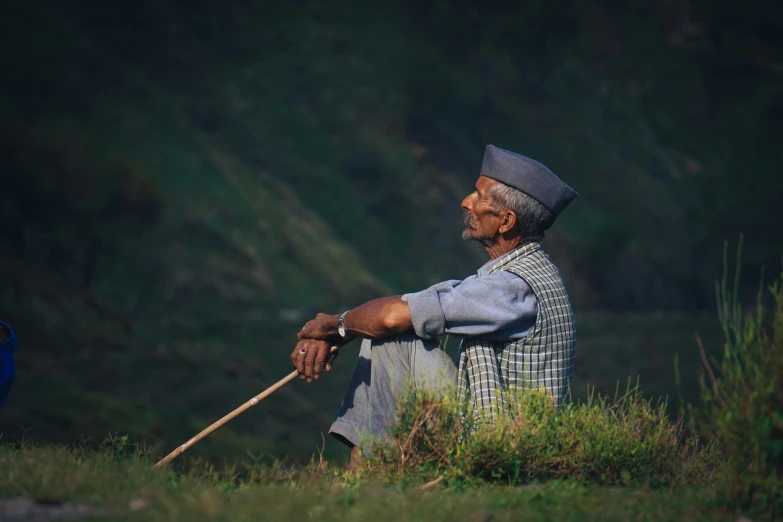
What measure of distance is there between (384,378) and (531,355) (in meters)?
0.54

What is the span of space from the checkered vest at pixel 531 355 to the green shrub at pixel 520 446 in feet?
0.48

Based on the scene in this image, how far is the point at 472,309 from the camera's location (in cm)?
353

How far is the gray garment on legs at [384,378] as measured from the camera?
362cm

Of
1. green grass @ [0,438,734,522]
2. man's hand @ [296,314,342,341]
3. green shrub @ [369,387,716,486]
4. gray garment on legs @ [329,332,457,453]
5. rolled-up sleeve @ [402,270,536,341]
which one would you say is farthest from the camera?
man's hand @ [296,314,342,341]

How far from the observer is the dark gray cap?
3.85 m

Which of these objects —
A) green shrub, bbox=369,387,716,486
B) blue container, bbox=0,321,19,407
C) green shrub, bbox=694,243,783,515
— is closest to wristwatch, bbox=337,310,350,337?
green shrub, bbox=369,387,716,486

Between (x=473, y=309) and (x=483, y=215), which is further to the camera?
(x=483, y=215)

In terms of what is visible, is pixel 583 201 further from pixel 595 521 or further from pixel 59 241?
pixel 595 521

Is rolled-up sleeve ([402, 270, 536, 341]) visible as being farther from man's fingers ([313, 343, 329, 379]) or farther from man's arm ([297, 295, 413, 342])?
man's fingers ([313, 343, 329, 379])

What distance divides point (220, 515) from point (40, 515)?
0.48 meters

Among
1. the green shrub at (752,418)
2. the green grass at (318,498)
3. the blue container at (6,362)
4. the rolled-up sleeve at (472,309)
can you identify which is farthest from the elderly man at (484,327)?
the blue container at (6,362)

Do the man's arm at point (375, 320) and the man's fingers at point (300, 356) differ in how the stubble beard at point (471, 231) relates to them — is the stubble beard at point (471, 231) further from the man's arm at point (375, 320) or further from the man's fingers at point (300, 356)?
the man's fingers at point (300, 356)

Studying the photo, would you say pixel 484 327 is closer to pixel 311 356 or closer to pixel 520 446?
pixel 520 446

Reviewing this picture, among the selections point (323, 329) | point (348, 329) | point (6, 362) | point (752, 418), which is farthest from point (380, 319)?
point (6, 362)
